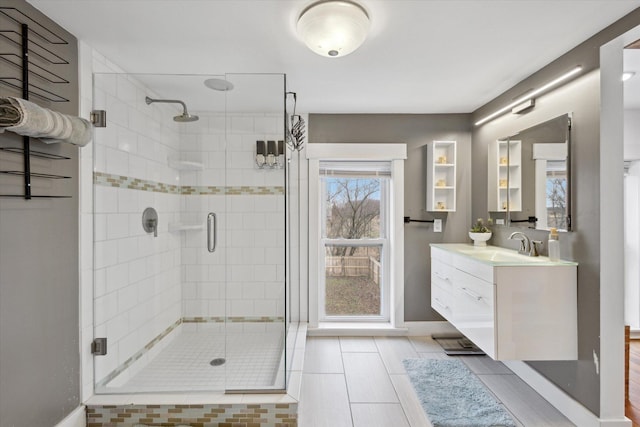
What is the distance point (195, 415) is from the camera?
203 centimetres

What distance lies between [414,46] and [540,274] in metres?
1.62

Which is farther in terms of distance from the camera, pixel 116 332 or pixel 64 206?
pixel 116 332

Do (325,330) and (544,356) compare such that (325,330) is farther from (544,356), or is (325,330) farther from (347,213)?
(544,356)

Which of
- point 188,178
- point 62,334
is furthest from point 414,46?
point 62,334

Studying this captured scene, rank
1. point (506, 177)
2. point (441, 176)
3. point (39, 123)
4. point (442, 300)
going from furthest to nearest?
point (441, 176) → point (442, 300) → point (506, 177) → point (39, 123)

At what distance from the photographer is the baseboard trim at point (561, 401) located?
1.92 metres

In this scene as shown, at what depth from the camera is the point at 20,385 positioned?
158 cm

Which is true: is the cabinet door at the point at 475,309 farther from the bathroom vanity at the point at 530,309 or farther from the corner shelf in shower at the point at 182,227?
the corner shelf in shower at the point at 182,227

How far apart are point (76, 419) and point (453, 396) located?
2364mm

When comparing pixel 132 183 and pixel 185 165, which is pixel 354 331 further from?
pixel 132 183

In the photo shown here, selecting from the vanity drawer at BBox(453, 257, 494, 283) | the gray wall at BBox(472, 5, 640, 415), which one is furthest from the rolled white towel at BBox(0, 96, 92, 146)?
the gray wall at BBox(472, 5, 640, 415)

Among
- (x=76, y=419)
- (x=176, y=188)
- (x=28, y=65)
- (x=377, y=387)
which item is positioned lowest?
(x=377, y=387)

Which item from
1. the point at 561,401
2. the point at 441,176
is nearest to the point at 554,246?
the point at 561,401

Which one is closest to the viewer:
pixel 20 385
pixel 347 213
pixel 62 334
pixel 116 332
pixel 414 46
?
pixel 20 385
